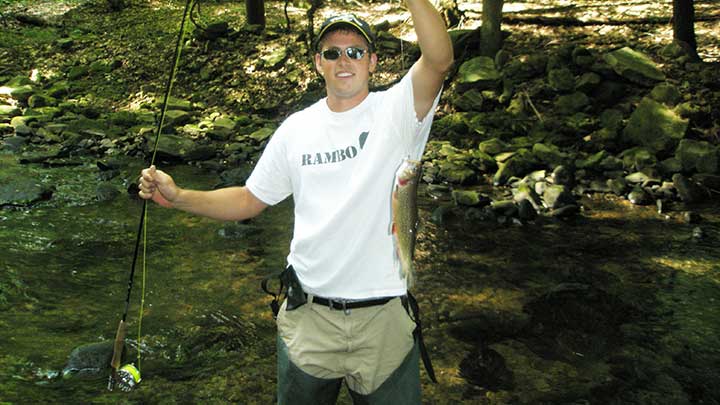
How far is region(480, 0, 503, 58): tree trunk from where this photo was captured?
15242mm

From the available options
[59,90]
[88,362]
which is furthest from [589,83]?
[59,90]

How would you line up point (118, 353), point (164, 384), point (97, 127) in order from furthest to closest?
point (97, 127) → point (164, 384) → point (118, 353)

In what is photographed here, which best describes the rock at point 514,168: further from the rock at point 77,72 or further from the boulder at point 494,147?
the rock at point 77,72

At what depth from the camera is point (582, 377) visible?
5539 mm

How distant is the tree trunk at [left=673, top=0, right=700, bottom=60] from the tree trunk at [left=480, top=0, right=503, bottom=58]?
363 cm

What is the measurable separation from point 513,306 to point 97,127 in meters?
12.2

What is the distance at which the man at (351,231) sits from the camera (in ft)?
9.29

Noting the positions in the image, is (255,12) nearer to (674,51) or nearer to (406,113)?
(674,51)

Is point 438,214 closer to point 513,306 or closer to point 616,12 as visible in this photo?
point 513,306

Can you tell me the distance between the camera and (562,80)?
13891 mm

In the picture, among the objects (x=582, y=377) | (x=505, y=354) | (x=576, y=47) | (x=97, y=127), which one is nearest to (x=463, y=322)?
(x=505, y=354)

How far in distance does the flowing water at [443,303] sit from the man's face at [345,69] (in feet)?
10.0

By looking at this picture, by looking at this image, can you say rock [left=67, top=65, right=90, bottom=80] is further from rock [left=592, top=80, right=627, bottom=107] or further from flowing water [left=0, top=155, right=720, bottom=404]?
rock [left=592, top=80, right=627, bottom=107]

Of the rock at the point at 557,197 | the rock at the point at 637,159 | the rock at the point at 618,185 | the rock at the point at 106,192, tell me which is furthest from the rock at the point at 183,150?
the rock at the point at 637,159
